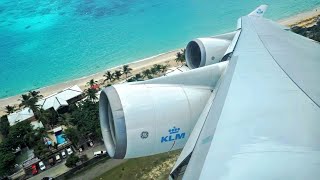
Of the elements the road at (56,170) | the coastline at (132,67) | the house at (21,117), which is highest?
the coastline at (132,67)

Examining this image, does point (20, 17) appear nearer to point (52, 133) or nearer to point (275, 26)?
point (52, 133)

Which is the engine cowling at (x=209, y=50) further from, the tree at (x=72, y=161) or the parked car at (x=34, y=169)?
the parked car at (x=34, y=169)

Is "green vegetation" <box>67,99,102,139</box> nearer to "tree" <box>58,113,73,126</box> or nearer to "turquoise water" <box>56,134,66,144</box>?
"tree" <box>58,113,73,126</box>

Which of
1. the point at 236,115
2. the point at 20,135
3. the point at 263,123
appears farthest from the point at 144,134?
the point at 20,135

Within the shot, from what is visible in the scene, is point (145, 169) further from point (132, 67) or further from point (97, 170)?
point (132, 67)

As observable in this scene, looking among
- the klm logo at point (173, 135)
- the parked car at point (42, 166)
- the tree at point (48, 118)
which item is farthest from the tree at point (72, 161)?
the klm logo at point (173, 135)

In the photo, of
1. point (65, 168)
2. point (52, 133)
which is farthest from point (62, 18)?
point (65, 168)

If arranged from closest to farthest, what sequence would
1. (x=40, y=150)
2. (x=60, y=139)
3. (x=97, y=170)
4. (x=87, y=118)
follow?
1. (x=97, y=170)
2. (x=40, y=150)
3. (x=87, y=118)
4. (x=60, y=139)
